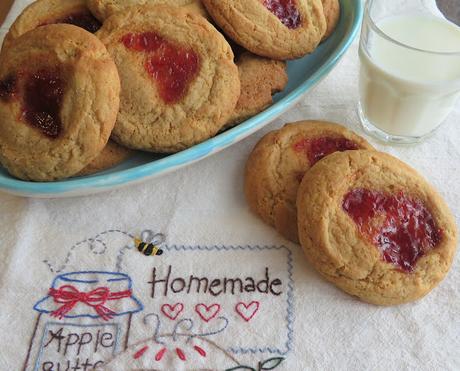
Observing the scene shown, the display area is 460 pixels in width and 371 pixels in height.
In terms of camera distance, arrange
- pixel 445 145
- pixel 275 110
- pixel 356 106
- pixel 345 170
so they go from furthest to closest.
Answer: pixel 356 106
pixel 445 145
pixel 275 110
pixel 345 170

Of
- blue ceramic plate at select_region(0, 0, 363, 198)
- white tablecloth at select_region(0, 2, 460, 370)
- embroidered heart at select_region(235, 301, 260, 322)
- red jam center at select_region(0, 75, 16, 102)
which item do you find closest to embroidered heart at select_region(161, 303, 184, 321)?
white tablecloth at select_region(0, 2, 460, 370)

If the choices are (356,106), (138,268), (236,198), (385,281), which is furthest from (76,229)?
(356,106)

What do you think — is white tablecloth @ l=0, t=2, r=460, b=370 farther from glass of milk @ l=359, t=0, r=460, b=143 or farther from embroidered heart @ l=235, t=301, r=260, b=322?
glass of milk @ l=359, t=0, r=460, b=143

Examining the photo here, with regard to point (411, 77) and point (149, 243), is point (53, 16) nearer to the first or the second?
point (149, 243)

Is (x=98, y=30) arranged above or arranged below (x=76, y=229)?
above

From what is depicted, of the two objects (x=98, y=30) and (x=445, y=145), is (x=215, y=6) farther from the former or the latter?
(x=445, y=145)

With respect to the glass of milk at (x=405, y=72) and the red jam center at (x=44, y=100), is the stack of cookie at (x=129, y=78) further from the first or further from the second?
the glass of milk at (x=405, y=72)
